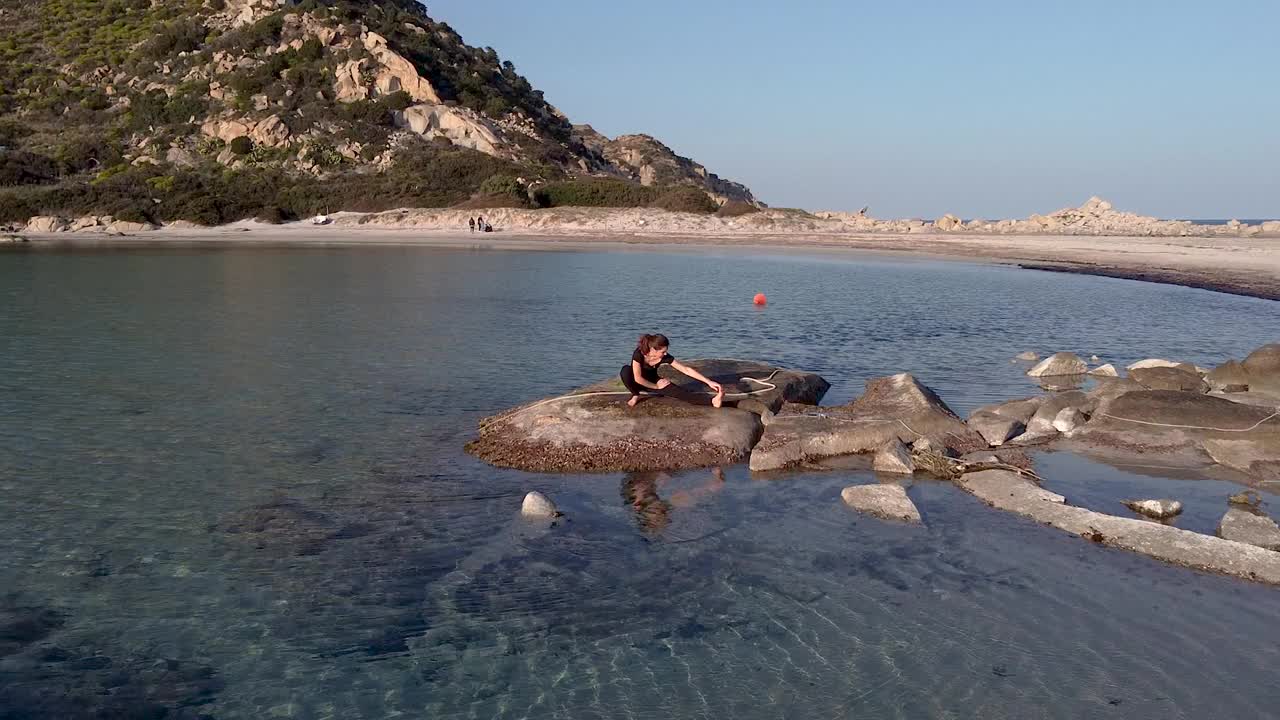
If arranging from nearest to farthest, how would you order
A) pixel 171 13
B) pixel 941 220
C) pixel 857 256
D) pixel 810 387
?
1. pixel 810 387
2. pixel 857 256
3. pixel 941 220
4. pixel 171 13

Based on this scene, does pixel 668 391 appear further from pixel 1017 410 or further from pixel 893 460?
pixel 1017 410

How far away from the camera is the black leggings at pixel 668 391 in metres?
12.3

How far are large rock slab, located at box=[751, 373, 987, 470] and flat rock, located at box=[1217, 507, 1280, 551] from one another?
128 inches

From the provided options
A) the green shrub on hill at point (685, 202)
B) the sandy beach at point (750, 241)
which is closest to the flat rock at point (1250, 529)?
the sandy beach at point (750, 241)

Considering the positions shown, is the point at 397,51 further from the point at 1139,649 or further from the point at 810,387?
the point at 1139,649

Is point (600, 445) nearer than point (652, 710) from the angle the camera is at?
No

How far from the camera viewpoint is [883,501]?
10.0 metres

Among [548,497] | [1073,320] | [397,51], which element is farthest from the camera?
[397,51]

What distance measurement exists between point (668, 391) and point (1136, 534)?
5595 millimetres

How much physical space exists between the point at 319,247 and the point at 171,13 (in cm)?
4895

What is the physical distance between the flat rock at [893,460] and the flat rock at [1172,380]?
5800 millimetres

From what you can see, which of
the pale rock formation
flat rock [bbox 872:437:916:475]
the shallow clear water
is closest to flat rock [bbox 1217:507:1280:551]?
the shallow clear water

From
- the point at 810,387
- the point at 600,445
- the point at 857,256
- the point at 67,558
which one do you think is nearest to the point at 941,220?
the point at 857,256

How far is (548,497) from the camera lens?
33.8ft
